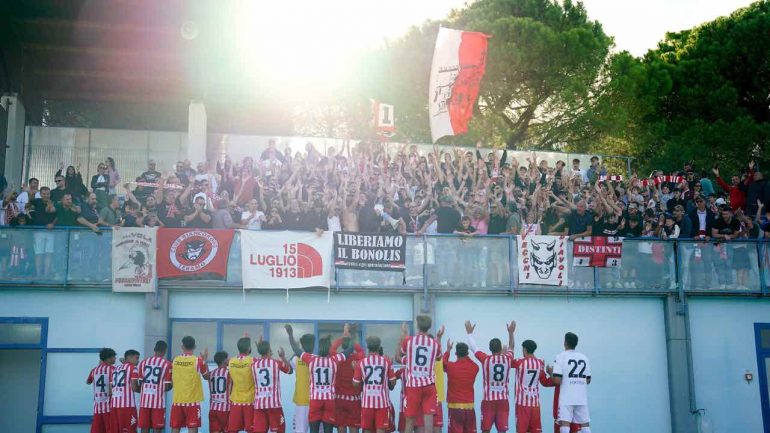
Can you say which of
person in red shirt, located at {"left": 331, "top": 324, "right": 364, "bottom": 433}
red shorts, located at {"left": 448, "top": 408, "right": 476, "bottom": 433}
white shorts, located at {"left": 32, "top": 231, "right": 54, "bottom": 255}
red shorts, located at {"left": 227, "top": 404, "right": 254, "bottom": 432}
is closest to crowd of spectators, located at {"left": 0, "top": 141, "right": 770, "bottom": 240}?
white shorts, located at {"left": 32, "top": 231, "right": 54, "bottom": 255}

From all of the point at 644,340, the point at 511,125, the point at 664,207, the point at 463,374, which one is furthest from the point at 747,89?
the point at 463,374

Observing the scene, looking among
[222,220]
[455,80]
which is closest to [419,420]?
[222,220]

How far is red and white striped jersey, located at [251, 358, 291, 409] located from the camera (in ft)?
49.8

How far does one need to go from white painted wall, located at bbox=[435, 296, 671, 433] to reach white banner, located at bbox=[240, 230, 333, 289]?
9.72 ft

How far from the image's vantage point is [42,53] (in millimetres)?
29875

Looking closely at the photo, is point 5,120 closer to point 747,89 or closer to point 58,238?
point 58,238

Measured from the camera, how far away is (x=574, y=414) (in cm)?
1517

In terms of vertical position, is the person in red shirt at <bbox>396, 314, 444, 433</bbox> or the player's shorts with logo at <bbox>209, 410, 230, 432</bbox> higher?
the person in red shirt at <bbox>396, 314, 444, 433</bbox>

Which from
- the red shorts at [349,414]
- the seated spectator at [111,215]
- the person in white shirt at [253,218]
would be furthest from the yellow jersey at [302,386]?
the seated spectator at [111,215]

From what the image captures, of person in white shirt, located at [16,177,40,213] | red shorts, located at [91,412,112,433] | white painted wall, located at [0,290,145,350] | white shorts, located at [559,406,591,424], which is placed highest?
person in white shirt, located at [16,177,40,213]

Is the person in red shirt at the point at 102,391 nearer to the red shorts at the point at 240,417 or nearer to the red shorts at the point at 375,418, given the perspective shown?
the red shorts at the point at 240,417

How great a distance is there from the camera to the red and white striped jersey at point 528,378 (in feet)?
50.7

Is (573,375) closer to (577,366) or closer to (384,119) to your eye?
(577,366)

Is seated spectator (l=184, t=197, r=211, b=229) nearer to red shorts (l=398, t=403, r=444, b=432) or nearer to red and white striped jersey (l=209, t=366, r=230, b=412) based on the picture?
red and white striped jersey (l=209, t=366, r=230, b=412)
